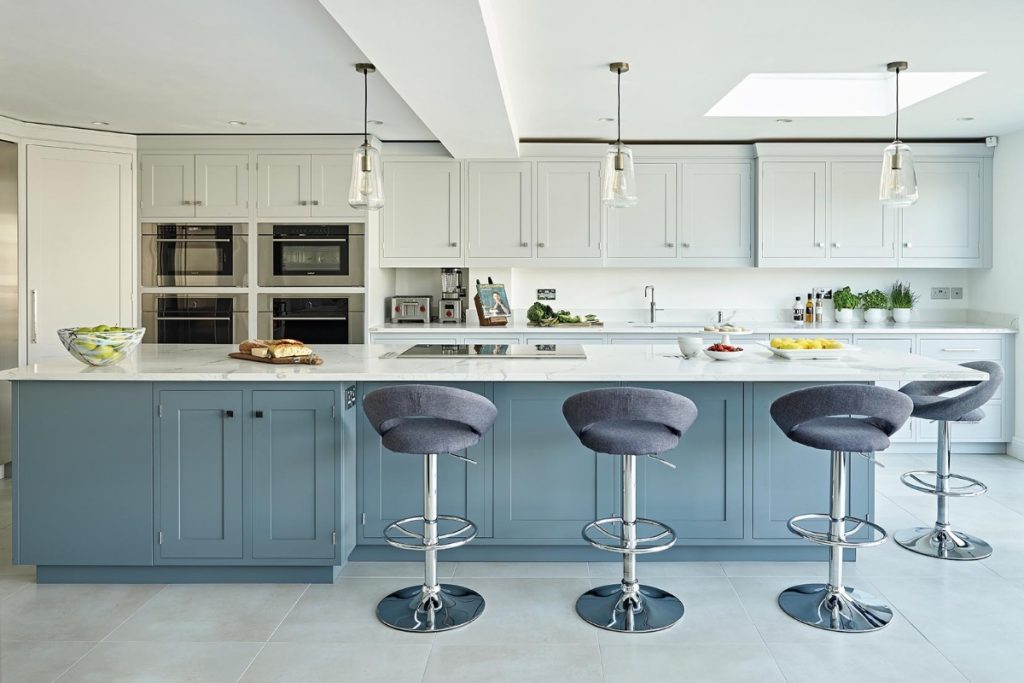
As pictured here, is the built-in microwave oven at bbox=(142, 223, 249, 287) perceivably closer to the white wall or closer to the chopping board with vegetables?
the chopping board with vegetables

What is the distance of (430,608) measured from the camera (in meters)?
2.88

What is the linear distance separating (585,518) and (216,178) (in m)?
3.84

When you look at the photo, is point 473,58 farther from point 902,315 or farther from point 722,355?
point 902,315

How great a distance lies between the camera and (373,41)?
3096mm

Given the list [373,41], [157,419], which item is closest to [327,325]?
[157,419]

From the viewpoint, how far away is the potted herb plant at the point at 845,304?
611 cm

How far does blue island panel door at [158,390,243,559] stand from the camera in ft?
Answer: 10.4

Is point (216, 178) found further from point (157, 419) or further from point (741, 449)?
point (741, 449)

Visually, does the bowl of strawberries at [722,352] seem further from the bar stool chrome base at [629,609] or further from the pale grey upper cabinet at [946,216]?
the pale grey upper cabinet at [946,216]

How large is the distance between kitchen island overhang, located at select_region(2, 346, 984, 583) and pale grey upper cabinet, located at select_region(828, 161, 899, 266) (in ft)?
9.16

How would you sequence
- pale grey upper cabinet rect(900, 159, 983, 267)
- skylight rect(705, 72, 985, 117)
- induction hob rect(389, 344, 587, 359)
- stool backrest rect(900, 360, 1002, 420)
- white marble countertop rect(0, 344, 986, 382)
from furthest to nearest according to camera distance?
pale grey upper cabinet rect(900, 159, 983, 267)
skylight rect(705, 72, 985, 117)
induction hob rect(389, 344, 587, 359)
stool backrest rect(900, 360, 1002, 420)
white marble countertop rect(0, 344, 986, 382)

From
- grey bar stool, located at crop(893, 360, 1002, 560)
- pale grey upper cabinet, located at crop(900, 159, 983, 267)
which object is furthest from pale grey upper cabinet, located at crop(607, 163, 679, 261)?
grey bar stool, located at crop(893, 360, 1002, 560)

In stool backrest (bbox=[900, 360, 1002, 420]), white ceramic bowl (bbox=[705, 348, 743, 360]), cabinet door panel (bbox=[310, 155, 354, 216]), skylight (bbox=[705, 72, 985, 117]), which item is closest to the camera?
white ceramic bowl (bbox=[705, 348, 743, 360])

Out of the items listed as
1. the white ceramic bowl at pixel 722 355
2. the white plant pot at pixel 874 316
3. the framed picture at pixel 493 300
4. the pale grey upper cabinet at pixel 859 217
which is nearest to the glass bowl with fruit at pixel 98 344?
the white ceramic bowl at pixel 722 355
